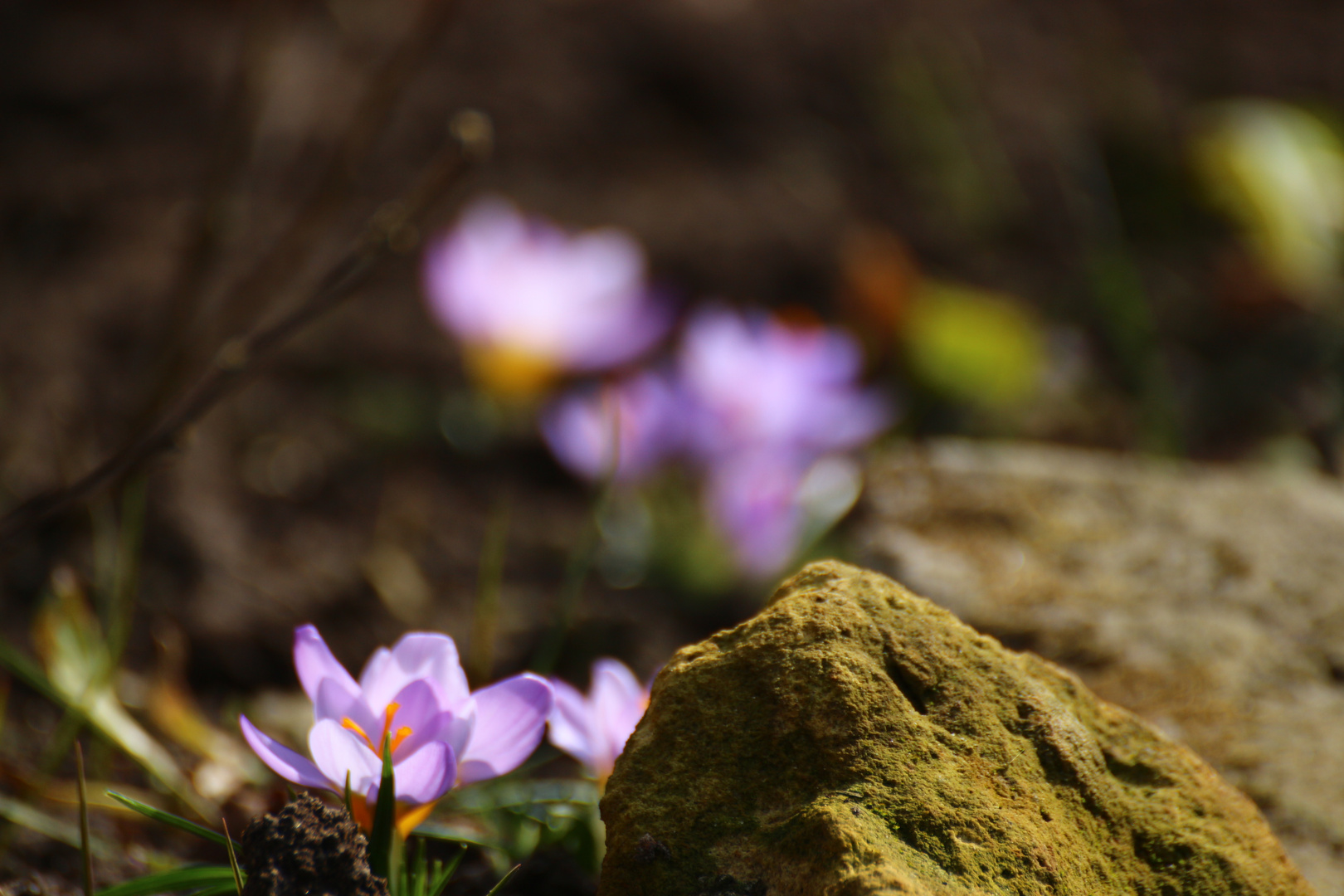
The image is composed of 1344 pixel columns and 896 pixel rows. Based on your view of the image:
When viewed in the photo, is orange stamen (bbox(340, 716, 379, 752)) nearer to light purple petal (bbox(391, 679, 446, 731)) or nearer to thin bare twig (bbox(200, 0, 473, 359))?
light purple petal (bbox(391, 679, 446, 731))

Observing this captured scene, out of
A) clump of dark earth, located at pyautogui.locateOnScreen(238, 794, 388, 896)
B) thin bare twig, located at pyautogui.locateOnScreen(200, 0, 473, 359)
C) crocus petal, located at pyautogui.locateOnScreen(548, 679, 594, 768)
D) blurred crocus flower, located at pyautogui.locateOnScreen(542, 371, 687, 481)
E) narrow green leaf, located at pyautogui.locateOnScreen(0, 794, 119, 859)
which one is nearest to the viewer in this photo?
clump of dark earth, located at pyautogui.locateOnScreen(238, 794, 388, 896)

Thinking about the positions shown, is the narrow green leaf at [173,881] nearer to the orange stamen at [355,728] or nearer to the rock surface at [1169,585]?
the orange stamen at [355,728]

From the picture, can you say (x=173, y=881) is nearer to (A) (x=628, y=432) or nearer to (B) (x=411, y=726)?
(B) (x=411, y=726)

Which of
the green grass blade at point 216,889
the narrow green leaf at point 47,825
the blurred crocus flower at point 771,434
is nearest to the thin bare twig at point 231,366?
the narrow green leaf at point 47,825

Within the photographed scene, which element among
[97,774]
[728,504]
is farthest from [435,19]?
[97,774]

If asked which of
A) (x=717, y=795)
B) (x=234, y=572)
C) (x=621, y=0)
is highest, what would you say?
(x=621, y=0)

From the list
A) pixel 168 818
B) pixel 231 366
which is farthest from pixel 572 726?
pixel 231 366

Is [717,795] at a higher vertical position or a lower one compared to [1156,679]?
lower

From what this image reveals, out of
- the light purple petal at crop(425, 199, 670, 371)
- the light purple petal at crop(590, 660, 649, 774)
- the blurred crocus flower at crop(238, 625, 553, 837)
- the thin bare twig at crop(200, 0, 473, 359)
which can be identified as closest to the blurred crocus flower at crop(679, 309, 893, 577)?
the light purple petal at crop(425, 199, 670, 371)

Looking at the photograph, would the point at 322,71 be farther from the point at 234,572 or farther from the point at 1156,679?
the point at 1156,679
